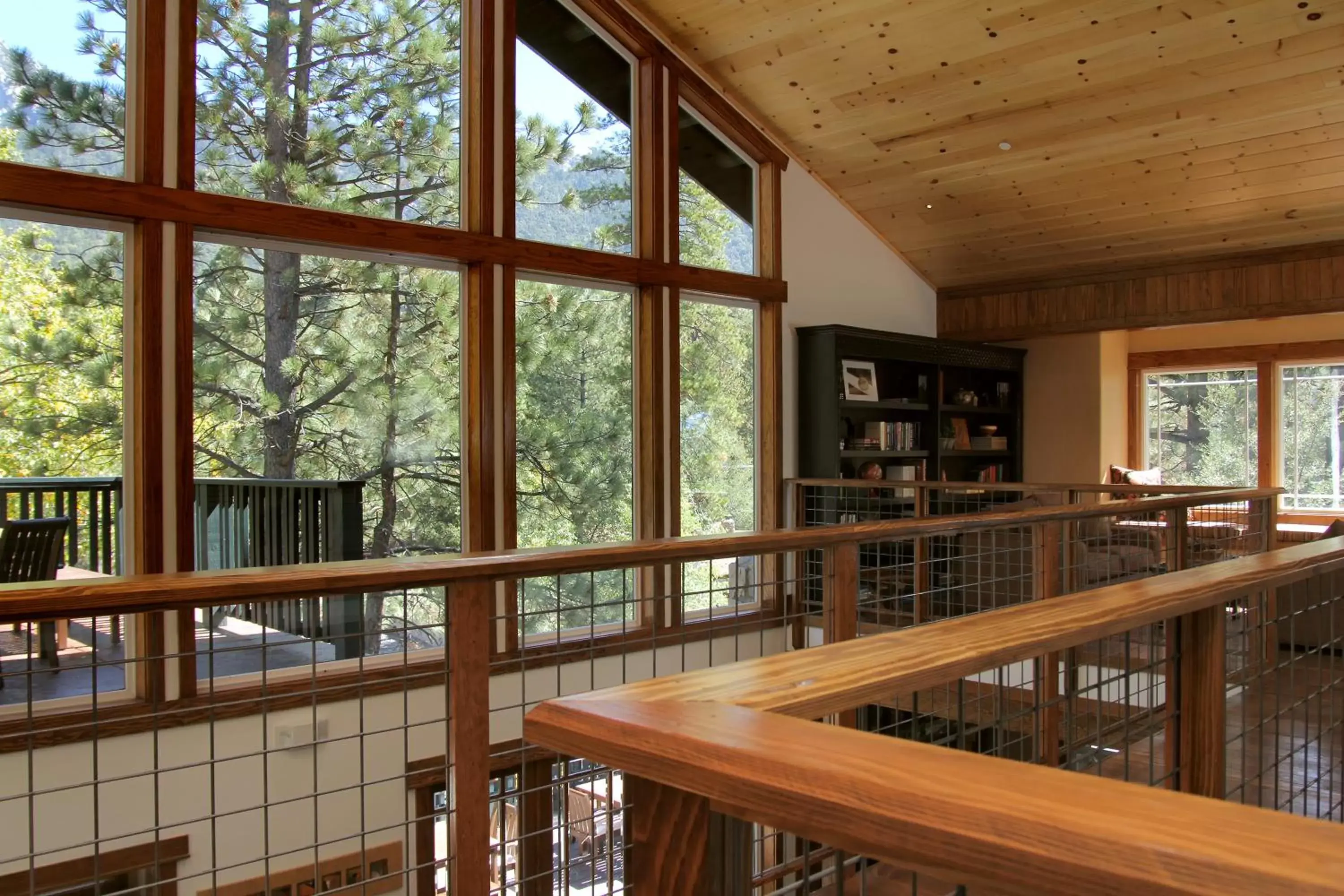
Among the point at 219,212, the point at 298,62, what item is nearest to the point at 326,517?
the point at 219,212

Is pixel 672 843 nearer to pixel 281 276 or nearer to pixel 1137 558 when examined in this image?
pixel 281 276

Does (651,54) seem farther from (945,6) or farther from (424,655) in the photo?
(424,655)

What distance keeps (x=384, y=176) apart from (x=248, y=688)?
2.40m

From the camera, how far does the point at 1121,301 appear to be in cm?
686

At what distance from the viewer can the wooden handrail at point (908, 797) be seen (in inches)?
15.9

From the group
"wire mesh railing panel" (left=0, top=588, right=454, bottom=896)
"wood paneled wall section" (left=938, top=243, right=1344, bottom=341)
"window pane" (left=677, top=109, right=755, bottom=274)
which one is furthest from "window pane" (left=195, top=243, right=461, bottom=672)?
"wood paneled wall section" (left=938, top=243, right=1344, bottom=341)

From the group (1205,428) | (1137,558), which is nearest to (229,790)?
(1137,558)

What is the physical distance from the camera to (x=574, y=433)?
5.39m

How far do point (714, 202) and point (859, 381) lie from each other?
159cm

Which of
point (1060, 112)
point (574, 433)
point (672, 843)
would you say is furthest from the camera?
point (574, 433)

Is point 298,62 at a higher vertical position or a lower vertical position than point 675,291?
higher

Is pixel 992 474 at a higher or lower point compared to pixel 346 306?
lower

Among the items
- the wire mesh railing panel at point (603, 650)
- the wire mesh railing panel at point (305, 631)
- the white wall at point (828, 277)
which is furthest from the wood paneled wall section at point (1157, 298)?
the wire mesh railing panel at point (305, 631)

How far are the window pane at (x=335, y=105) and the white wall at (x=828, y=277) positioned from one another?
2487 millimetres
